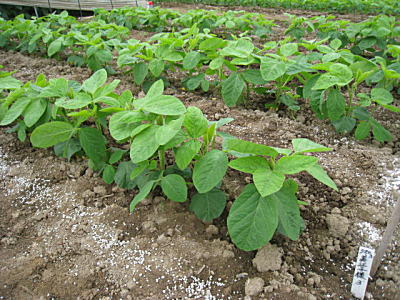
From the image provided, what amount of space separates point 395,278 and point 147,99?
1.32m

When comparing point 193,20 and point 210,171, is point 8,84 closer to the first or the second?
point 210,171

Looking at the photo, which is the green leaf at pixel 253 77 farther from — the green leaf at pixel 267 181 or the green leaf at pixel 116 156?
the green leaf at pixel 267 181

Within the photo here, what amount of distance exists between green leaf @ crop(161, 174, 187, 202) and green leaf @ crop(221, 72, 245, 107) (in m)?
1.09

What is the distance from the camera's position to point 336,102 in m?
2.27

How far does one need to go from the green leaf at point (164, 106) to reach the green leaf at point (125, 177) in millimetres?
432

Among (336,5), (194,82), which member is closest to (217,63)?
(194,82)

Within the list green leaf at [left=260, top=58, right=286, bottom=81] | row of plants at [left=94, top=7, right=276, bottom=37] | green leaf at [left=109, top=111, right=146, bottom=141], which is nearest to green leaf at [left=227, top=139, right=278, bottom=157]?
green leaf at [left=109, top=111, right=146, bottom=141]

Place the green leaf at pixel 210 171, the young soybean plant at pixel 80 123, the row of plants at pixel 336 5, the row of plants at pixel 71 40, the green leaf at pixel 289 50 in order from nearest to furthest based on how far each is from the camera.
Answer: the green leaf at pixel 210 171, the young soybean plant at pixel 80 123, the green leaf at pixel 289 50, the row of plants at pixel 71 40, the row of plants at pixel 336 5

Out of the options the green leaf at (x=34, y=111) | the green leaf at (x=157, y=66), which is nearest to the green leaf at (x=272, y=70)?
the green leaf at (x=157, y=66)

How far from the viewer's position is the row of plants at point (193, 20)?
454 centimetres

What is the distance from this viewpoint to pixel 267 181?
129 centimetres

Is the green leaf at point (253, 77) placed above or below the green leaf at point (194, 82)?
above

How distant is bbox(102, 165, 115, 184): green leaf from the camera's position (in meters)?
1.87

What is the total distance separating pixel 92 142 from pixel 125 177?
272 millimetres
